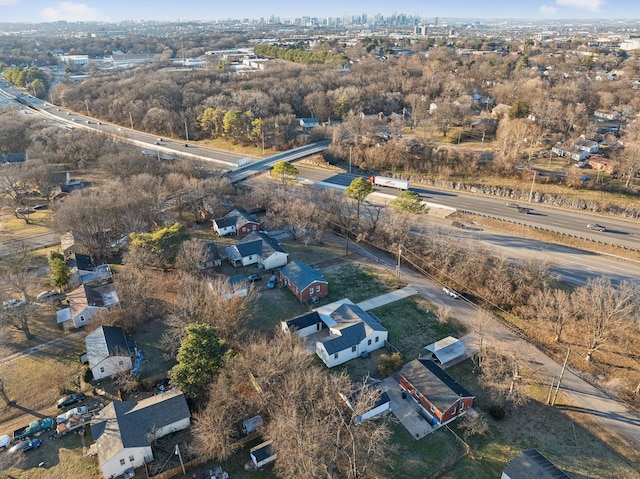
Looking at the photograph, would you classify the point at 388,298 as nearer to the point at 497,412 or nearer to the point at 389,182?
the point at 497,412

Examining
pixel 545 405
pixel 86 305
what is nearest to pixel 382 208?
pixel 545 405

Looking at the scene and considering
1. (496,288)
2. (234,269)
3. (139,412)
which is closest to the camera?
(139,412)

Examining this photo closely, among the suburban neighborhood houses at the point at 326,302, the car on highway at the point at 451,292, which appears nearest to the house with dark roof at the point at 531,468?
the suburban neighborhood houses at the point at 326,302

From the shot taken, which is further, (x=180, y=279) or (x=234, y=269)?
(x=234, y=269)

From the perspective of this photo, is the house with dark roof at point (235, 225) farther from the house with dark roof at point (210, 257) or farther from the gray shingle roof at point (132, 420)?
the gray shingle roof at point (132, 420)

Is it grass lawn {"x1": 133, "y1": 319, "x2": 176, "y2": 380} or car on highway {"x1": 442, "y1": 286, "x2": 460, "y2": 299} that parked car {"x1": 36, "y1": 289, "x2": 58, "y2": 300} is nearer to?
grass lawn {"x1": 133, "y1": 319, "x2": 176, "y2": 380}

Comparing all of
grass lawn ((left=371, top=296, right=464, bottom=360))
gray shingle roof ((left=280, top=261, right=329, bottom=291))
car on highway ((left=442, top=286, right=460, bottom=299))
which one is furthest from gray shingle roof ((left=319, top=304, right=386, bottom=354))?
car on highway ((left=442, top=286, right=460, bottom=299))

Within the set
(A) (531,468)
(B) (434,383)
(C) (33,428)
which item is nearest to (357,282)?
(B) (434,383)

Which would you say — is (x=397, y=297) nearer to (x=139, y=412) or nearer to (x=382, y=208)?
(x=382, y=208)
